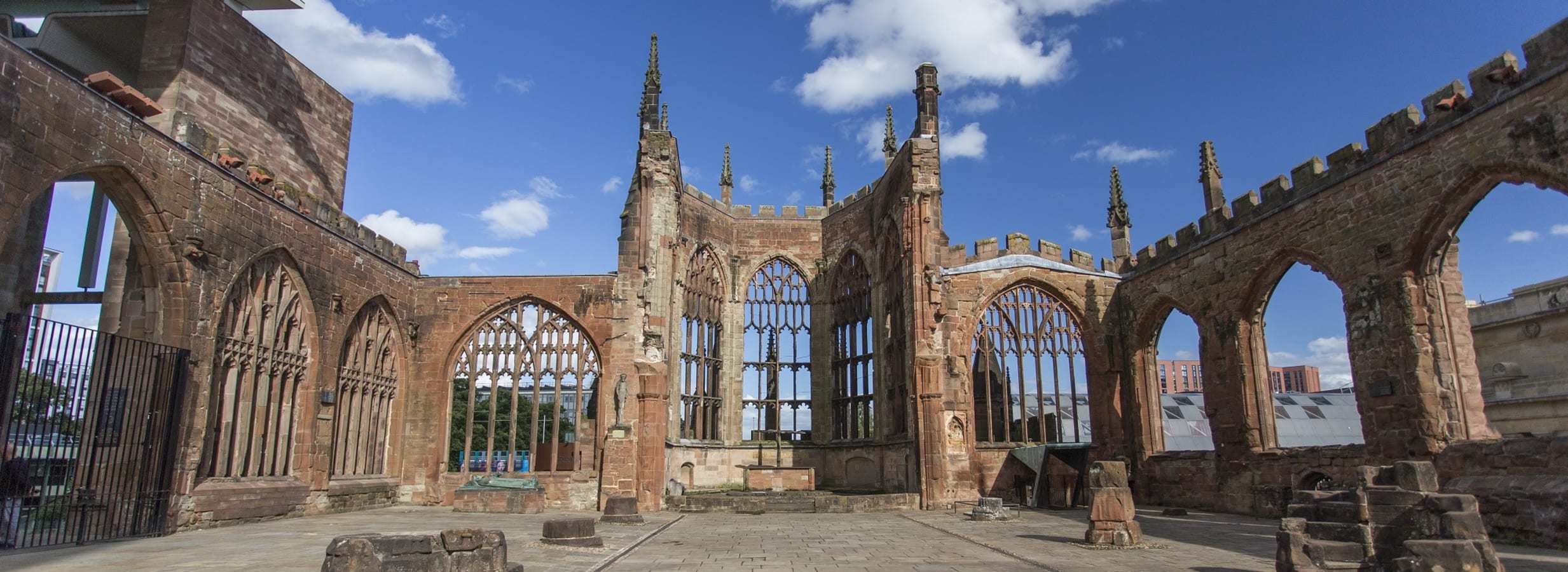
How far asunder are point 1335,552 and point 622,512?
11597 millimetres

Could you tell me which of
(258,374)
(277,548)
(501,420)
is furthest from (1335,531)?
(501,420)

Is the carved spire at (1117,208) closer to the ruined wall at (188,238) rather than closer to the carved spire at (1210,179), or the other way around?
the carved spire at (1210,179)

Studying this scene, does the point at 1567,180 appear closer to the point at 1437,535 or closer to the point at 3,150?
the point at 1437,535

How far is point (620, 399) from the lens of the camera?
814 inches

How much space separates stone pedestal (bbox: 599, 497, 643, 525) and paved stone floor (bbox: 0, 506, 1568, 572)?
39 centimetres

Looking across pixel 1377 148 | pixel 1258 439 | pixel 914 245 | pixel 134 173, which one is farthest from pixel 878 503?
pixel 134 173

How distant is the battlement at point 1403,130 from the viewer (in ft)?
38.8

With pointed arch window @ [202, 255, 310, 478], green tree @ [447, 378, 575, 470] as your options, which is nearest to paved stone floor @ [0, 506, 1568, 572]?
pointed arch window @ [202, 255, 310, 478]

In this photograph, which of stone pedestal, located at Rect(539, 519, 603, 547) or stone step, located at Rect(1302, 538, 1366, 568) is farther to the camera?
stone pedestal, located at Rect(539, 519, 603, 547)

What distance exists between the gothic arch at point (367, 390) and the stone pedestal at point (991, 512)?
1385cm

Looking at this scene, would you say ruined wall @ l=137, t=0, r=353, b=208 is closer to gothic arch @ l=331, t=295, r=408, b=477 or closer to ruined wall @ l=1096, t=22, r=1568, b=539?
gothic arch @ l=331, t=295, r=408, b=477

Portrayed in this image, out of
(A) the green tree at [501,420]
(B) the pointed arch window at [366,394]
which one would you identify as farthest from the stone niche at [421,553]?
(A) the green tree at [501,420]

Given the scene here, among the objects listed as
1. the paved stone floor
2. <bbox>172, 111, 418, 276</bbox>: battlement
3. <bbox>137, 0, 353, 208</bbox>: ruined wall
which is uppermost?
<bbox>137, 0, 353, 208</bbox>: ruined wall

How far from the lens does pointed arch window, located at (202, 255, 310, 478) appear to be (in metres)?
15.3
